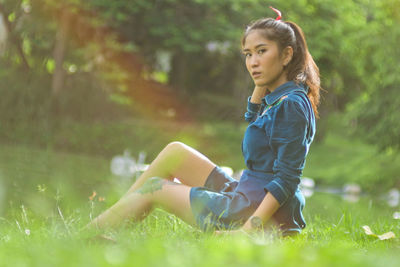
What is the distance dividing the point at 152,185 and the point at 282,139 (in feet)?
2.41

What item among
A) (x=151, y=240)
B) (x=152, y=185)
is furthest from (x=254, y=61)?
(x=151, y=240)

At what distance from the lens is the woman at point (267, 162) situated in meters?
2.80

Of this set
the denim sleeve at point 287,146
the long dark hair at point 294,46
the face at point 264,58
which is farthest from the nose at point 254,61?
the denim sleeve at point 287,146

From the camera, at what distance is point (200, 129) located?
16672 mm

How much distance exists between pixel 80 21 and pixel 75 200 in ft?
36.5

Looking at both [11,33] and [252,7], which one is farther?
[252,7]

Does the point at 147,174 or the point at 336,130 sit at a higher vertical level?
the point at 147,174

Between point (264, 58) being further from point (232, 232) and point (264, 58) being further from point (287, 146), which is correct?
point (232, 232)

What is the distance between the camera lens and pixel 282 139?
111 inches

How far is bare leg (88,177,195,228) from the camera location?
119 inches

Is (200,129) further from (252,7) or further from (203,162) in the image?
(203,162)

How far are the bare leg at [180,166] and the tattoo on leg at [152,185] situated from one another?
207 mm

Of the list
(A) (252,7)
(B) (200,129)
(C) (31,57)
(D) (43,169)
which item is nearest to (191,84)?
(B) (200,129)

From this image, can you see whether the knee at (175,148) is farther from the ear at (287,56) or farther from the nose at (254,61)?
the ear at (287,56)
